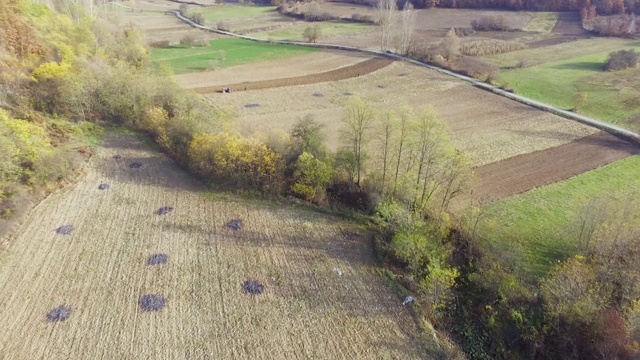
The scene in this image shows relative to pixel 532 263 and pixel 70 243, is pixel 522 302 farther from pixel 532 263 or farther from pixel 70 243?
pixel 70 243

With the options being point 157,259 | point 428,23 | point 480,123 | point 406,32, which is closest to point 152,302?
point 157,259

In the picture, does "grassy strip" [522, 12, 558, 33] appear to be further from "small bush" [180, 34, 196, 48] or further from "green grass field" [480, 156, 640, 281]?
"small bush" [180, 34, 196, 48]

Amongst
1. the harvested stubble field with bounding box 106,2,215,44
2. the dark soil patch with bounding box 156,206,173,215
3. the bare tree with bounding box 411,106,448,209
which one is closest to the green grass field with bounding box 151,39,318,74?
the harvested stubble field with bounding box 106,2,215,44

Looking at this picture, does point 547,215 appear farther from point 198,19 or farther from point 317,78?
point 198,19

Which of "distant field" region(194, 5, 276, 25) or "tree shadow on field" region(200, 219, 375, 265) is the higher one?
"distant field" region(194, 5, 276, 25)

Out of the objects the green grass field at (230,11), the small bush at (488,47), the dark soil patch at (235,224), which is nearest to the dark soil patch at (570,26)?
the small bush at (488,47)

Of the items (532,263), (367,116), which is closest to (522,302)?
(532,263)
